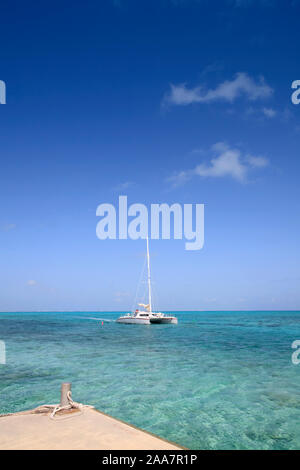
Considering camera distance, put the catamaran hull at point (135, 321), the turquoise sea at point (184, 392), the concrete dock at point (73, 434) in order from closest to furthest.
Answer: the concrete dock at point (73, 434)
the turquoise sea at point (184, 392)
the catamaran hull at point (135, 321)

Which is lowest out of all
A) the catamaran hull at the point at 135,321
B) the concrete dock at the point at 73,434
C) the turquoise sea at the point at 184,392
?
the catamaran hull at the point at 135,321

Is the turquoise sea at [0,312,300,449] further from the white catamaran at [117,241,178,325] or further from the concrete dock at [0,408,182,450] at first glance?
the white catamaran at [117,241,178,325]

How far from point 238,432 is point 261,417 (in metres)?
1.82

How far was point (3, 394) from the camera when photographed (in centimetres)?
1445

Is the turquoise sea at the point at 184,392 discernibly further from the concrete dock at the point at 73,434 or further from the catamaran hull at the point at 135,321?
the catamaran hull at the point at 135,321

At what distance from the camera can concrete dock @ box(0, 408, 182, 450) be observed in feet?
20.5

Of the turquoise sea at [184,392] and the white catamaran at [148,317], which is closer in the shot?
the turquoise sea at [184,392]

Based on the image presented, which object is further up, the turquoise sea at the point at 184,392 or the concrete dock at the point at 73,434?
the concrete dock at the point at 73,434

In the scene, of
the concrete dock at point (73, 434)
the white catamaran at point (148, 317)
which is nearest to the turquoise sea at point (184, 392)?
the concrete dock at point (73, 434)

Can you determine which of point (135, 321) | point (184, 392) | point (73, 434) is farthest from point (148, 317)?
point (73, 434)

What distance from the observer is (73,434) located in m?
6.80

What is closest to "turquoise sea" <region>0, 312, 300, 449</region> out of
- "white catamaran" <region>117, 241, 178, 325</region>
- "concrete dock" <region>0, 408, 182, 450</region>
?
"concrete dock" <region>0, 408, 182, 450</region>

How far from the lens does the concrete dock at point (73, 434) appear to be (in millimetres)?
6258
